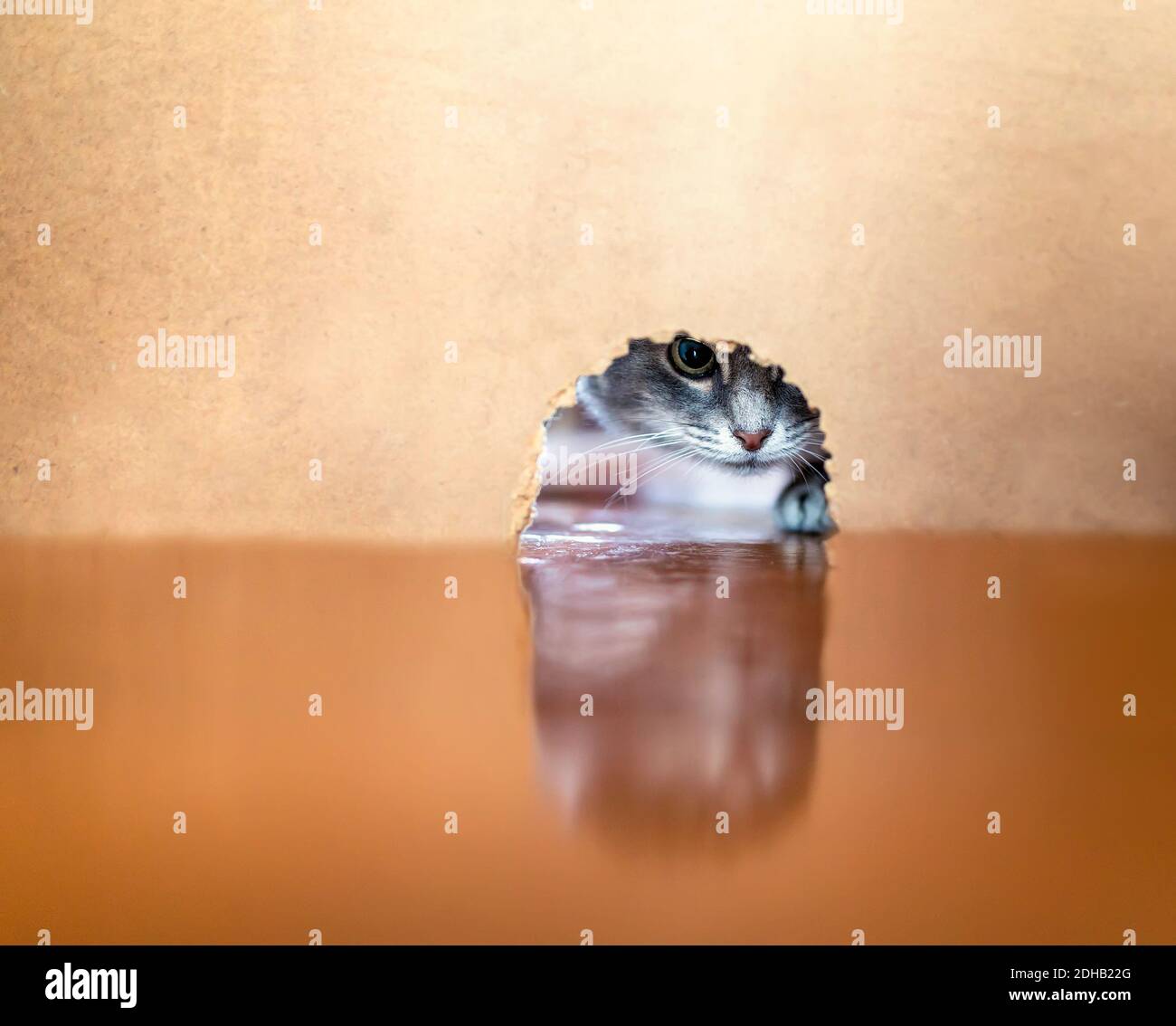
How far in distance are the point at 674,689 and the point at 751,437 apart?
1191mm

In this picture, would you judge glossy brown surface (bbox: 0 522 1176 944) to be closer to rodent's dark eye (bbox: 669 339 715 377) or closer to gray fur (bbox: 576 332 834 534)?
gray fur (bbox: 576 332 834 534)

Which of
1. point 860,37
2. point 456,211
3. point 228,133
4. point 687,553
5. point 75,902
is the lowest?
point 75,902

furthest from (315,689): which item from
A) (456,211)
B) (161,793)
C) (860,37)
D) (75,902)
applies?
(860,37)

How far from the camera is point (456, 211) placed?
5.86ft

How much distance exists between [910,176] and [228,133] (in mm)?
1259

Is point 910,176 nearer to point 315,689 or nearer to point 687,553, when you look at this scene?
point 687,553

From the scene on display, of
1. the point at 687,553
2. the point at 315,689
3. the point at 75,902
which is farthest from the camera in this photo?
the point at 687,553

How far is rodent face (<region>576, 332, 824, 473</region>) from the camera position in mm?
2109

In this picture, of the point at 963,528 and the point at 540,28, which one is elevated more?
the point at 540,28

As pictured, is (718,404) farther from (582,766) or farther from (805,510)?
(582,766)

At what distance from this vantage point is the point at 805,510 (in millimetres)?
2506

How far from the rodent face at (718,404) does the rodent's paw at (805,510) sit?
0.14m

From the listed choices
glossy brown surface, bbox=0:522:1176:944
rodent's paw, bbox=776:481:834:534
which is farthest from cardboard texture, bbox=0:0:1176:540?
rodent's paw, bbox=776:481:834:534

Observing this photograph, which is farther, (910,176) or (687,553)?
(687,553)
